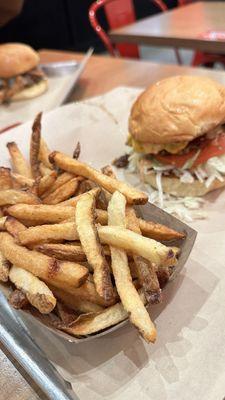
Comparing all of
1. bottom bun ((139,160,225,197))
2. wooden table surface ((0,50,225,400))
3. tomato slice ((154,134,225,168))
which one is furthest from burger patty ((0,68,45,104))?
tomato slice ((154,134,225,168))

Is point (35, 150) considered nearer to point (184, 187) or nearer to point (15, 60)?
point (184, 187)

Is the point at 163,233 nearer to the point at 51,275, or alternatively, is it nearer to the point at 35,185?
the point at 51,275

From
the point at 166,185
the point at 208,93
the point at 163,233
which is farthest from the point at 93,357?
the point at 208,93

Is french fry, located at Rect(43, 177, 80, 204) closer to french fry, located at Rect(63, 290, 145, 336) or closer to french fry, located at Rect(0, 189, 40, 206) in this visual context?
french fry, located at Rect(0, 189, 40, 206)

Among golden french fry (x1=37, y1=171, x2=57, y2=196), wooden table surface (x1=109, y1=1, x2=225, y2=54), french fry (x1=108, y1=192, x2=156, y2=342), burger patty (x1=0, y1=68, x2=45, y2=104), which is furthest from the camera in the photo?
wooden table surface (x1=109, y1=1, x2=225, y2=54)

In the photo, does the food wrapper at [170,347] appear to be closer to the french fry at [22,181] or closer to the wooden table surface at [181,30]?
the french fry at [22,181]

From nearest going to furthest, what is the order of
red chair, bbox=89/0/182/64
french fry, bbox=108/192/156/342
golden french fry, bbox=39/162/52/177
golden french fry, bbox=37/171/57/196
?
french fry, bbox=108/192/156/342, golden french fry, bbox=37/171/57/196, golden french fry, bbox=39/162/52/177, red chair, bbox=89/0/182/64
